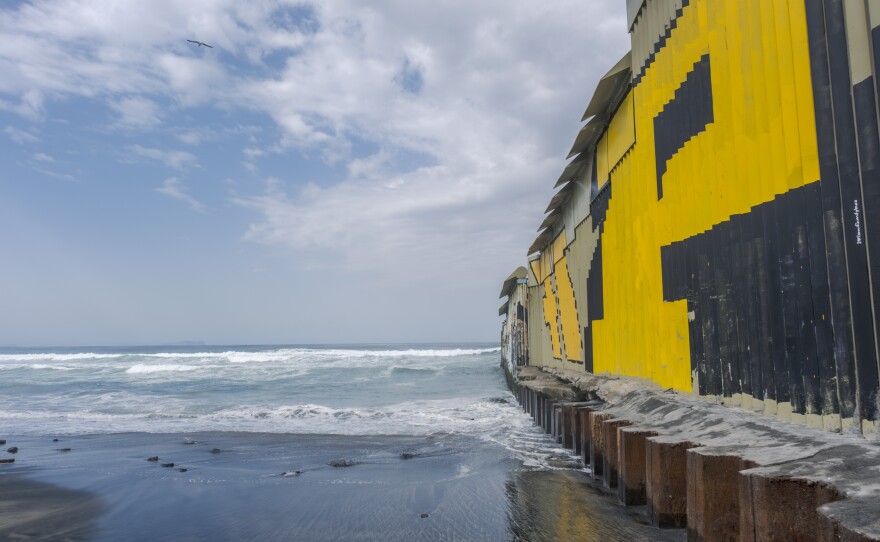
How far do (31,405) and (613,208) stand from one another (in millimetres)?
23829

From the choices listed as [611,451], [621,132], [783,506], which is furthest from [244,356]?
[783,506]

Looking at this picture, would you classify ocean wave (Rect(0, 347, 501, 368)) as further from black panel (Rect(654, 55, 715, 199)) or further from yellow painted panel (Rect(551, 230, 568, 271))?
black panel (Rect(654, 55, 715, 199))

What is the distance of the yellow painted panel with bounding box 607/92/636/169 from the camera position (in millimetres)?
9728

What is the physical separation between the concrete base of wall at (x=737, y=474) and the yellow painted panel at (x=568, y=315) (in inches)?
271

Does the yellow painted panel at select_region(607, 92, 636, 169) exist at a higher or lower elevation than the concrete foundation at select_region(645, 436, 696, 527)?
higher

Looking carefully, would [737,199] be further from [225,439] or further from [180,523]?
[225,439]

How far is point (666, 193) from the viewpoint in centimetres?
807

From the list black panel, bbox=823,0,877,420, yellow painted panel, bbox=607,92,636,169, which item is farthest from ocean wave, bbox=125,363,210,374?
black panel, bbox=823,0,877,420

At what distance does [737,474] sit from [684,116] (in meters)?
4.77

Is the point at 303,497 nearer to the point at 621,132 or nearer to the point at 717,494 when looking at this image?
the point at 717,494

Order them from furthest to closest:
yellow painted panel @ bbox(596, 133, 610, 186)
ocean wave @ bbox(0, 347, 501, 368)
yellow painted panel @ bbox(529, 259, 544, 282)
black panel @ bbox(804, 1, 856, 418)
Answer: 1. ocean wave @ bbox(0, 347, 501, 368)
2. yellow painted panel @ bbox(529, 259, 544, 282)
3. yellow painted panel @ bbox(596, 133, 610, 186)
4. black panel @ bbox(804, 1, 856, 418)

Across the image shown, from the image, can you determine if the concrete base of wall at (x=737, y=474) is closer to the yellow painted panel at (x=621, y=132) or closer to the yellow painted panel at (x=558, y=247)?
the yellow painted panel at (x=621, y=132)

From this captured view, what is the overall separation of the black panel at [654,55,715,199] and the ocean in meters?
4.75

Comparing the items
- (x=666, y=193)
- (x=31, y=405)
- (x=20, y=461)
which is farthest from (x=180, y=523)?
(x=31, y=405)
